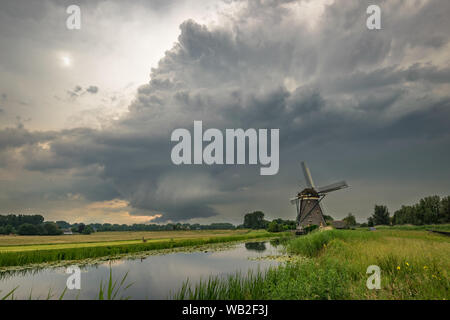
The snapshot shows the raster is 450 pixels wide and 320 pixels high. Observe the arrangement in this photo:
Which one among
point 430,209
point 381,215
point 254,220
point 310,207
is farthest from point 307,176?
point 254,220

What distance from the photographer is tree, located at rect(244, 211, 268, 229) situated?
118 meters

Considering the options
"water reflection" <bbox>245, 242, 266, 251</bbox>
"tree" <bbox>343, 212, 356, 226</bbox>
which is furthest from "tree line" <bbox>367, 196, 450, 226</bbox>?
"water reflection" <bbox>245, 242, 266, 251</bbox>

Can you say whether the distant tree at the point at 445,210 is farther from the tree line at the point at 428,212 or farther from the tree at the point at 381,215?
the tree at the point at 381,215

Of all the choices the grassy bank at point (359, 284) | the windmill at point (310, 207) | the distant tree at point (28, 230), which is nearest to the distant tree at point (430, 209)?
the windmill at point (310, 207)

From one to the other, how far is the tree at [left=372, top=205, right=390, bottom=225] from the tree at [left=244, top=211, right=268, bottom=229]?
153 feet

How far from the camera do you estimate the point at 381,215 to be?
Result: 91750mm

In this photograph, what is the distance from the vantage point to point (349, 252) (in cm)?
1323

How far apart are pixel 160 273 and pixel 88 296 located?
4.67 m

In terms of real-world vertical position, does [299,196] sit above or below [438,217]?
above
